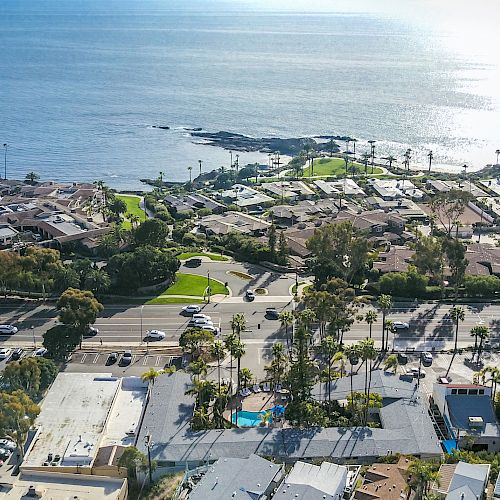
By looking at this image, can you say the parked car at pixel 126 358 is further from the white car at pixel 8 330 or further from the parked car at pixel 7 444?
the parked car at pixel 7 444

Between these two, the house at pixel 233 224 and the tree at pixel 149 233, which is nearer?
the tree at pixel 149 233

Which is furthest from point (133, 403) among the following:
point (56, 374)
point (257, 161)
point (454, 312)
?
point (257, 161)

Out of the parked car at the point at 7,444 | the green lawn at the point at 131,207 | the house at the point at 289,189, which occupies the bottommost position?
the parked car at the point at 7,444

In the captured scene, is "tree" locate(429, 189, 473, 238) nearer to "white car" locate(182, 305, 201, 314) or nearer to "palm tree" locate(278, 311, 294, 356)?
"palm tree" locate(278, 311, 294, 356)

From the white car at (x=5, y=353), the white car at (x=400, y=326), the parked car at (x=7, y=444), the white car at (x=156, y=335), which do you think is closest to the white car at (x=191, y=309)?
the white car at (x=156, y=335)

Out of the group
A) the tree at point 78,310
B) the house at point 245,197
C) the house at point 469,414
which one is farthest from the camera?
the house at point 245,197

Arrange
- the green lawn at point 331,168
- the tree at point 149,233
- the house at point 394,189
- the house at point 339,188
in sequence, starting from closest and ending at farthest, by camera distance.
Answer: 1. the tree at point 149,233
2. the house at point 394,189
3. the house at point 339,188
4. the green lawn at point 331,168
